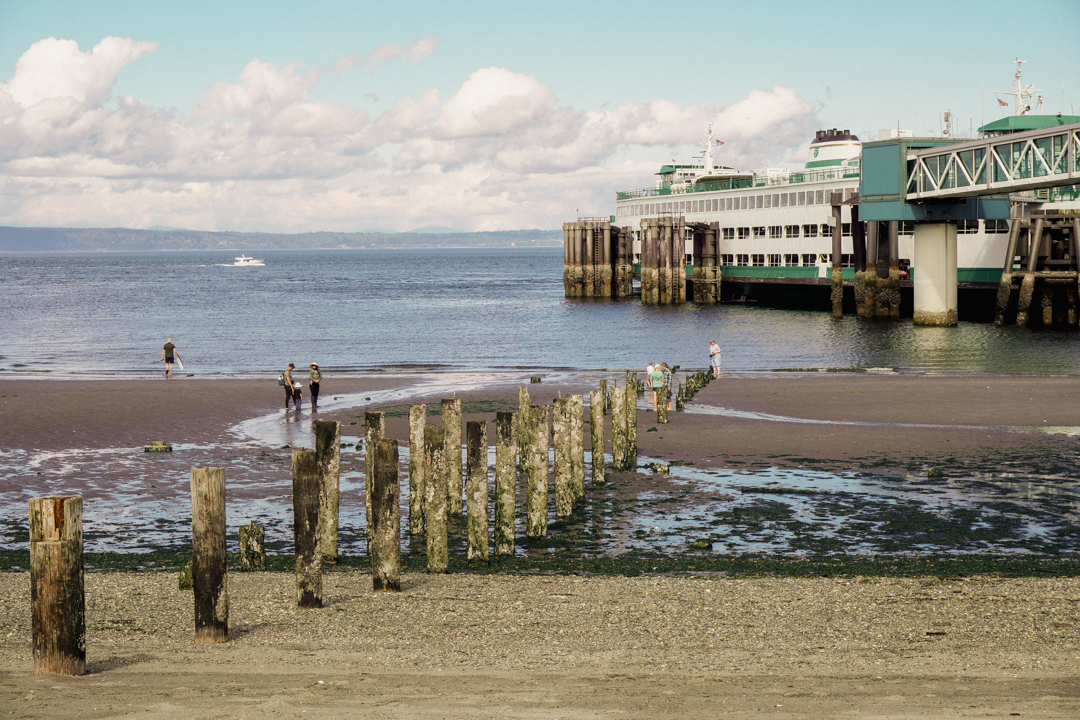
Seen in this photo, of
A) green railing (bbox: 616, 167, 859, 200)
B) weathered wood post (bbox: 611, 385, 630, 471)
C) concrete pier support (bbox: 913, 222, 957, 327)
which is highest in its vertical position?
green railing (bbox: 616, 167, 859, 200)

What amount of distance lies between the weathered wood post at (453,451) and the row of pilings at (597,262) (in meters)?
80.5

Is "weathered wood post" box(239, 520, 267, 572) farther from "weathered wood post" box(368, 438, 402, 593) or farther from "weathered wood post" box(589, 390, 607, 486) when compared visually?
"weathered wood post" box(589, 390, 607, 486)

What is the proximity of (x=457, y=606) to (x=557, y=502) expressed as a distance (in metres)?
6.30

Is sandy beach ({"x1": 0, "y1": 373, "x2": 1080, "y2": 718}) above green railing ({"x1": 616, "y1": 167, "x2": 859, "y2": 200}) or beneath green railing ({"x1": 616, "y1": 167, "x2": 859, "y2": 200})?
beneath

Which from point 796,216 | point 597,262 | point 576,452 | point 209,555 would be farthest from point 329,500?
point 597,262

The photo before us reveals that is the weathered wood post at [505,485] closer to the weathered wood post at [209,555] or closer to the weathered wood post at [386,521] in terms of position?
the weathered wood post at [386,521]

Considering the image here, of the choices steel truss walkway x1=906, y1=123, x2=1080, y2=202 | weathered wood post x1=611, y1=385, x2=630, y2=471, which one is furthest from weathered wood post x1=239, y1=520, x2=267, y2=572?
steel truss walkway x1=906, y1=123, x2=1080, y2=202

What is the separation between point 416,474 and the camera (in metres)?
18.0

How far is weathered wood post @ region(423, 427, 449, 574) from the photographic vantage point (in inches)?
561

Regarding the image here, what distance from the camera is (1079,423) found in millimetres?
27328

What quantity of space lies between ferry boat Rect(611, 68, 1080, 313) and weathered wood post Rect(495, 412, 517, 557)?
179 feet

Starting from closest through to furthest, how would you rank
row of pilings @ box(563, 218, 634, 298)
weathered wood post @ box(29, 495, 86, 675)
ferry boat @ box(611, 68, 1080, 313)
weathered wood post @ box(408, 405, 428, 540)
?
weathered wood post @ box(29, 495, 86, 675), weathered wood post @ box(408, 405, 428, 540), ferry boat @ box(611, 68, 1080, 313), row of pilings @ box(563, 218, 634, 298)

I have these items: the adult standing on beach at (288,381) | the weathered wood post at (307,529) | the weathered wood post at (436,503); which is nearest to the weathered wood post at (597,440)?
the weathered wood post at (436,503)

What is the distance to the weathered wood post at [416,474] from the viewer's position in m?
17.4
